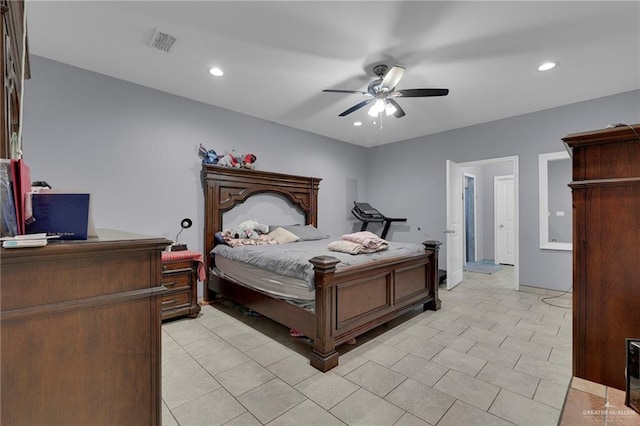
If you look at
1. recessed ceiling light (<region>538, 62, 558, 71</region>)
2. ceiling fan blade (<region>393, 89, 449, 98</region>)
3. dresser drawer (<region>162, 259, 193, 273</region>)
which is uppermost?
recessed ceiling light (<region>538, 62, 558, 71</region>)

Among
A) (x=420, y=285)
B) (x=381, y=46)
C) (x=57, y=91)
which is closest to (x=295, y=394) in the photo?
(x=420, y=285)

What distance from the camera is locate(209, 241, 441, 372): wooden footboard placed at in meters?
2.24

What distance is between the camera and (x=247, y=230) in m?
3.96

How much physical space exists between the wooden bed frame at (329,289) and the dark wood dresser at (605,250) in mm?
1494

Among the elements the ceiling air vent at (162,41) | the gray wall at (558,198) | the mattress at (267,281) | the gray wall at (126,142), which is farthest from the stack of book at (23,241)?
the gray wall at (558,198)

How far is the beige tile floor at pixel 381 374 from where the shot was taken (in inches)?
67.5

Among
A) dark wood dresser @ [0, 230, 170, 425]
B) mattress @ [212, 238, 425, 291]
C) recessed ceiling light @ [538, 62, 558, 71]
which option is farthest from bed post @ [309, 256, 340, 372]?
recessed ceiling light @ [538, 62, 558, 71]

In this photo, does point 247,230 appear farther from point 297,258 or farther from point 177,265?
point 297,258

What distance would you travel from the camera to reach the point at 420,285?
3.38 metres

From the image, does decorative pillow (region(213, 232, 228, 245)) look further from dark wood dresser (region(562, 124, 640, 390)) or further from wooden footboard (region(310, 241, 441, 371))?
dark wood dresser (region(562, 124, 640, 390))

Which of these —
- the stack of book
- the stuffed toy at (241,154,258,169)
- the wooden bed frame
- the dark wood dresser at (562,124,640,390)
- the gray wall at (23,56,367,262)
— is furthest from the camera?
the stuffed toy at (241,154,258,169)

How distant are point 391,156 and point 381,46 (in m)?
3.66

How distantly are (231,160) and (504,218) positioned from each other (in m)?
6.52

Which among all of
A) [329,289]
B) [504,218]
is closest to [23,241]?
[329,289]
